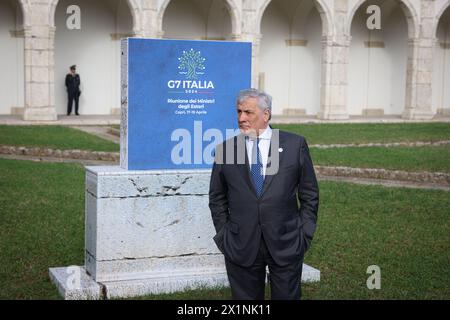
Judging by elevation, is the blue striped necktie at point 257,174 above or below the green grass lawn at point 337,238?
above

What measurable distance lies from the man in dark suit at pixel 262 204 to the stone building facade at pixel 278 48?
1787cm

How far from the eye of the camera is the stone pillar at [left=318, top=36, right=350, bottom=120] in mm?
25641

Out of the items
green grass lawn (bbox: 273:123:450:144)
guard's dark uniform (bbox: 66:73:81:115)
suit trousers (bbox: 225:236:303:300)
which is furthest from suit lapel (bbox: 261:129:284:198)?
guard's dark uniform (bbox: 66:73:81:115)

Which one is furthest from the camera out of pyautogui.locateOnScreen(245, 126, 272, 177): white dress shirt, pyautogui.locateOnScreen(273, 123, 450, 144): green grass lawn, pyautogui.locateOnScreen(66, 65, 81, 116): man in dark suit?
pyautogui.locateOnScreen(66, 65, 81, 116): man in dark suit

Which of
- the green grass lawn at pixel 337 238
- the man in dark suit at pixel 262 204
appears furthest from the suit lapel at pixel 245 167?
the green grass lawn at pixel 337 238

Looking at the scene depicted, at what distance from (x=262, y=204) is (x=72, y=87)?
20.7 meters

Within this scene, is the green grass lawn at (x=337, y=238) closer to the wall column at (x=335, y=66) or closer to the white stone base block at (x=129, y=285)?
the white stone base block at (x=129, y=285)

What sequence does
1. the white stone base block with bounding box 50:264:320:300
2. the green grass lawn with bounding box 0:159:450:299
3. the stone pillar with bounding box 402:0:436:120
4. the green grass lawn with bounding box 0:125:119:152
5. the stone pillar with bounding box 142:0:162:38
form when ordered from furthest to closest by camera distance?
the stone pillar with bounding box 402:0:436:120 < the stone pillar with bounding box 142:0:162:38 < the green grass lawn with bounding box 0:125:119:152 < the green grass lawn with bounding box 0:159:450:299 < the white stone base block with bounding box 50:264:320:300

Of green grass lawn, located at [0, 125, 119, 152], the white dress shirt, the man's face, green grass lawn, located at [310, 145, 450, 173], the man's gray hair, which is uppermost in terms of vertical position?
the man's gray hair

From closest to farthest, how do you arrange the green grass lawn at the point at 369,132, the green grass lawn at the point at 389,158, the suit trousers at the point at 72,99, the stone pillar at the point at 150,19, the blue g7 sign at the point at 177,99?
1. the blue g7 sign at the point at 177,99
2. the green grass lawn at the point at 389,158
3. the green grass lawn at the point at 369,132
4. the stone pillar at the point at 150,19
5. the suit trousers at the point at 72,99

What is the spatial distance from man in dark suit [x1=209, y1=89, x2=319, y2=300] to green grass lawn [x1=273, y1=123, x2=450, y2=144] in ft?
42.1

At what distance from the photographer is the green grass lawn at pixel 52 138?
Result: 16.1 metres

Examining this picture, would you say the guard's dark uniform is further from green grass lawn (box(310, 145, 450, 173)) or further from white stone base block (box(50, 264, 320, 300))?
white stone base block (box(50, 264, 320, 300))
